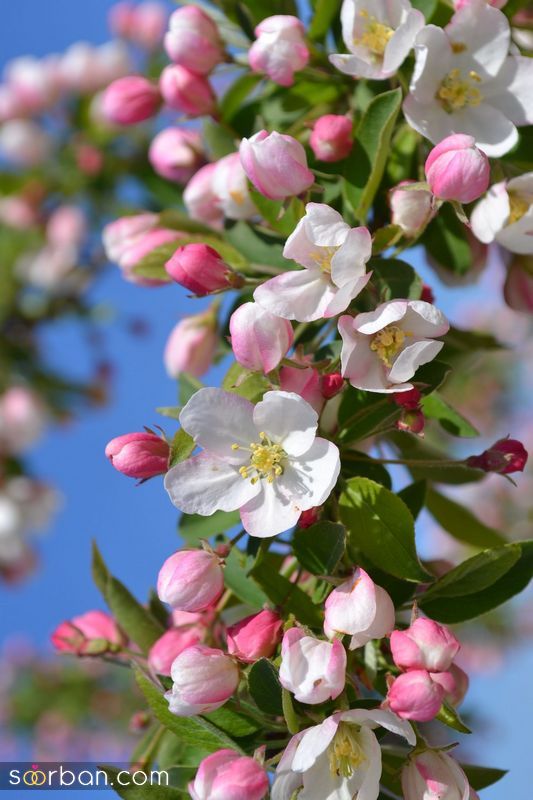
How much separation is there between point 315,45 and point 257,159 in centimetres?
42

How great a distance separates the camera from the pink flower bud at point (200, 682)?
2.88 ft

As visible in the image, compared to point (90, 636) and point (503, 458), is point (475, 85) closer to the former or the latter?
point (503, 458)

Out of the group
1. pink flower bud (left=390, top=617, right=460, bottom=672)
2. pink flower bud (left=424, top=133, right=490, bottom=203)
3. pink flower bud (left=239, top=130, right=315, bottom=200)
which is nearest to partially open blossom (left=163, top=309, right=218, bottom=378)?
pink flower bud (left=239, top=130, right=315, bottom=200)

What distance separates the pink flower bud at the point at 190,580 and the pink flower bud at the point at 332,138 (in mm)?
509

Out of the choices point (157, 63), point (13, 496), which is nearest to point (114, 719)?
point (13, 496)

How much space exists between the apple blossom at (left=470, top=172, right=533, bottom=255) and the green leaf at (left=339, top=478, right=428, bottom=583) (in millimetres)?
339

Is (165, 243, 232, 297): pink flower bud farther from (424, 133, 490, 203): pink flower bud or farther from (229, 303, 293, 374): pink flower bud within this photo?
(424, 133, 490, 203): pink flower bud

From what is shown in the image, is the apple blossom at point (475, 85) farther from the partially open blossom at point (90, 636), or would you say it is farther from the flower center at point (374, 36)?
the partially open blossom at point (90, 636)

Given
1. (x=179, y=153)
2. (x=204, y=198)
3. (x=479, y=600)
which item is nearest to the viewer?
(x=479, y=600)

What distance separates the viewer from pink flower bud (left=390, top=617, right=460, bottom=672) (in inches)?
33.3

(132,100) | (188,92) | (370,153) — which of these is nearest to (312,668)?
(370,153)

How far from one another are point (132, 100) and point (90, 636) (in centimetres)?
86

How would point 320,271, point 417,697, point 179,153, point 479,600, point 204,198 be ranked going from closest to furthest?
point 417,697
point 320,271
point 479,600
point 204,198
point 179,153

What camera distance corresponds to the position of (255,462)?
947 millimetres
